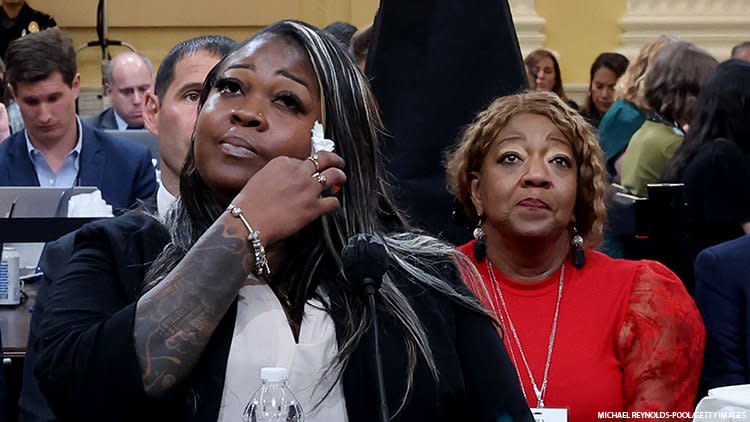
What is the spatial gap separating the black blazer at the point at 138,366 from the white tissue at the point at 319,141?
0.23 meters

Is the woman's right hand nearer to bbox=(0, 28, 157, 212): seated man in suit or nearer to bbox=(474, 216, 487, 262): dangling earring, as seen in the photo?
bbox=(474, 216, 487, 262): dangling earring

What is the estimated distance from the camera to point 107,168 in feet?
17.7

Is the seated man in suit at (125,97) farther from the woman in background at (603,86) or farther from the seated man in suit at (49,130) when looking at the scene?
the woman in background at (603,86)

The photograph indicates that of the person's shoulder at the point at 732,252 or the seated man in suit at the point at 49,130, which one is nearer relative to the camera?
the person's shoulder at the point at 732,252

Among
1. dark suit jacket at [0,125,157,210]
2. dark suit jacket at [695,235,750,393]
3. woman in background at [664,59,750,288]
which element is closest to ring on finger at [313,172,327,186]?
dark suit jacket at [695,235,750,393]

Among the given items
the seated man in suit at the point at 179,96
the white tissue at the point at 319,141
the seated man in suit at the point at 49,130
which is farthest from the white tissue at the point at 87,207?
the white tissue at the point at 319,141

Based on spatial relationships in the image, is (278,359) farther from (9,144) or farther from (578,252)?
(9,144)

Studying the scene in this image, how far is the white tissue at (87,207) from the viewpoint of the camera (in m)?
4.36

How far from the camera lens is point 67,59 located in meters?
5.76

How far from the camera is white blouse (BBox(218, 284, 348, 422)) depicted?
1.92m

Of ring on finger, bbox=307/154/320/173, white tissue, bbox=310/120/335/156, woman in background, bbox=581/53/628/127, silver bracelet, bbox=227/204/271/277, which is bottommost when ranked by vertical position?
woman in background, bbox=581/53/628/127

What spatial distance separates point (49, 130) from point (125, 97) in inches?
81.5

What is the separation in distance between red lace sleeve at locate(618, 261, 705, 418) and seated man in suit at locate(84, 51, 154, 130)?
493cm

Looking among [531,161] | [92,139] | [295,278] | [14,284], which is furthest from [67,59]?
[295,278]
